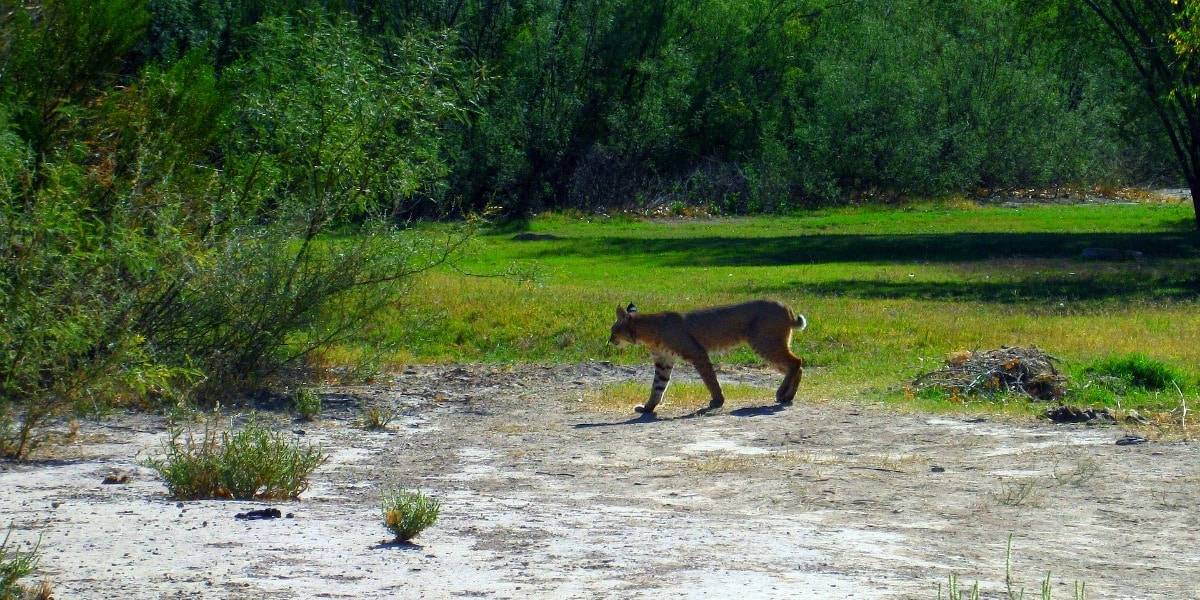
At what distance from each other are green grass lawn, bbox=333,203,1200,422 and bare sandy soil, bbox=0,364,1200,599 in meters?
3.20

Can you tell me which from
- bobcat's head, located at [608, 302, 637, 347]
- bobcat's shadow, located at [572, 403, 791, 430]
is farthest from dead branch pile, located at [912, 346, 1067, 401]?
bobcat's head, located at [608, 302, 637, 347]

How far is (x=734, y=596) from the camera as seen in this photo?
274 inches

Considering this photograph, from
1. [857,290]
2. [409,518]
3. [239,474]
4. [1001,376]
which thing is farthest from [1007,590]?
[857,290]

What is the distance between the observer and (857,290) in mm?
24812

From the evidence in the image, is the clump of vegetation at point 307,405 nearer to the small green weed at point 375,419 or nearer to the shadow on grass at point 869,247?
the small green weed at point 375,419

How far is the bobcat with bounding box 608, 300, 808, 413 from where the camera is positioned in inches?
580

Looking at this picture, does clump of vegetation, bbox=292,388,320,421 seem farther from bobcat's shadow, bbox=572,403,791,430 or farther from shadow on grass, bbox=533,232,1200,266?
shadow on grass, bbox=533,232,1200,266

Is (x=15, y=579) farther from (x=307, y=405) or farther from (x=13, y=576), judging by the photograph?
(x=307, y=405)

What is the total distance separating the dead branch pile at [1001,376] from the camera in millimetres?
13977

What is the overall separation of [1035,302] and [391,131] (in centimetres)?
1221

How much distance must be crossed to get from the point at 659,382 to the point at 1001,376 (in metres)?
3.63

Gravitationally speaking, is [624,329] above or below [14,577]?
below

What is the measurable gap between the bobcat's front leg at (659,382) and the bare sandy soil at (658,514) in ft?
2.17

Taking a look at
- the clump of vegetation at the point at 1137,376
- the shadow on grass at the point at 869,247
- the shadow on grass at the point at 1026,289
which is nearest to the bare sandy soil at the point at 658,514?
the clump of vegetation at the point at 1137,376
